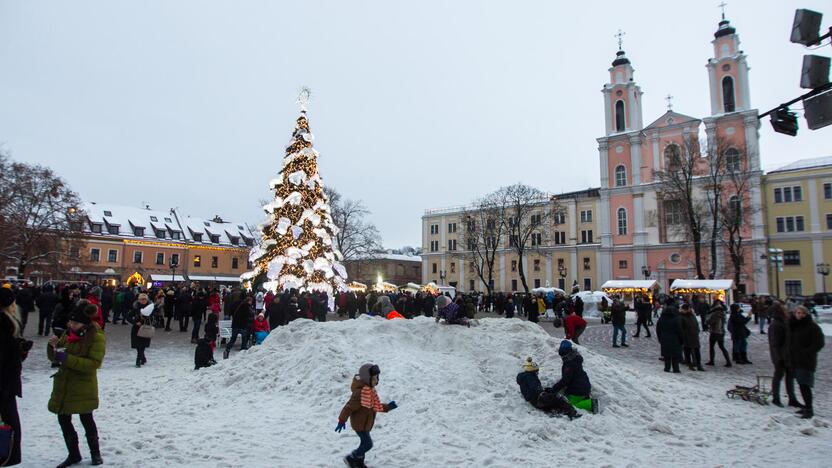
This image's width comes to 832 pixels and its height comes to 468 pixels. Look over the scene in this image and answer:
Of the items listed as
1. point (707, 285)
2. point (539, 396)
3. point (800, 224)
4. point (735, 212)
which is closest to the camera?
point (539, 396)

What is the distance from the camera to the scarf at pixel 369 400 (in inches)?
228

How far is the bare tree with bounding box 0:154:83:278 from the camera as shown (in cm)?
3784

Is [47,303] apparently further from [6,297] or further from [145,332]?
[6,297]

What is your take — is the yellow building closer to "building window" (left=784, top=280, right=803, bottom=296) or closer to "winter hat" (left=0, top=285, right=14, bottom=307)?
"building window" (left=784, top=280, right=803, bottom=296)

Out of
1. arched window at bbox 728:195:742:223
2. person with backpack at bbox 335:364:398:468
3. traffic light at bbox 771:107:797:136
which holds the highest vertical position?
arched window at bbox 728:195:742:223

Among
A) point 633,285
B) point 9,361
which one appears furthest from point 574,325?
point 633,285

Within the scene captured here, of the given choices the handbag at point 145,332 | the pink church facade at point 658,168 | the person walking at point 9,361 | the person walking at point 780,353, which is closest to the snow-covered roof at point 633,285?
the pink church facade at point 658,168

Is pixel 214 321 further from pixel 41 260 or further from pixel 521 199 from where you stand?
pixel 521 199

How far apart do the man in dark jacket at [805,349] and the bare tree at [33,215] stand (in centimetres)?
4447

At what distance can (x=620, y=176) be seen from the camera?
57.9 meters

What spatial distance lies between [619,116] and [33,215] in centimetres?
5692

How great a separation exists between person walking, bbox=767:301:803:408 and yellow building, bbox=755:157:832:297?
45722mm

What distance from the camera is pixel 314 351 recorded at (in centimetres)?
1026

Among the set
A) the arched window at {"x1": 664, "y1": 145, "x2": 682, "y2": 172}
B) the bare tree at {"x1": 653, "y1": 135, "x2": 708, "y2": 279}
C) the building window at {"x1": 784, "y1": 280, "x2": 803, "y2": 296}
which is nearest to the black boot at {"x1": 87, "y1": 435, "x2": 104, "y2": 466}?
the bare tree at {"x1": 653, "y1": 135, "x2": 708, "y2": 279}
